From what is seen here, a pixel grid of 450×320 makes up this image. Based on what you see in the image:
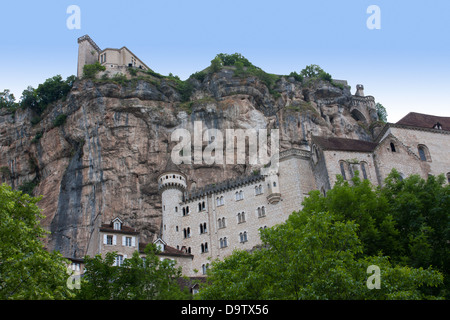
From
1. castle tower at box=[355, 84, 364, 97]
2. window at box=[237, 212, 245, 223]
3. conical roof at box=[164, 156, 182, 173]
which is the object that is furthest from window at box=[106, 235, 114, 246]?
castle tower at box=[355, 84, 364, 97]

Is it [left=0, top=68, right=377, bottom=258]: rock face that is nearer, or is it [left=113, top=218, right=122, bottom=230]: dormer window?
[left=113, top=218, right=122, bottom=230]: dormer window

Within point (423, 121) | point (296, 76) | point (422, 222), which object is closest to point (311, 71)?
point (296, 76)

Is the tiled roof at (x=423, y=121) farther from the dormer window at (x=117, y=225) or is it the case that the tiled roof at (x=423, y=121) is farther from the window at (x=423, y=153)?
the dormer window at (x=117, y=225)

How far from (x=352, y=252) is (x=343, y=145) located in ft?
105

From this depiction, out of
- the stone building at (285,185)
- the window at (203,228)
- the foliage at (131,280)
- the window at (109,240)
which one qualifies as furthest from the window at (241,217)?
the foliage at (131,280)

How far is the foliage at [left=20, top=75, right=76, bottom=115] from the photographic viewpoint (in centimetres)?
Answer: 8419

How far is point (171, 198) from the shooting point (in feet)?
217

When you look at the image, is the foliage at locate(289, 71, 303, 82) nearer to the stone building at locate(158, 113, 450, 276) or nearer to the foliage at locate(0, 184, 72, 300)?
the stone building at locate(158, 113, 450, 276)

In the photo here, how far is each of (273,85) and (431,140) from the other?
107 ft

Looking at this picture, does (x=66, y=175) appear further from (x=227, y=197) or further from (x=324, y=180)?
(x=324, y=180)

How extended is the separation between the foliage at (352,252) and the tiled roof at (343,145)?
1685 cm

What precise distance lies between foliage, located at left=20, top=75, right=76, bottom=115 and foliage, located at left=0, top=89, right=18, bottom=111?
2.76 meters

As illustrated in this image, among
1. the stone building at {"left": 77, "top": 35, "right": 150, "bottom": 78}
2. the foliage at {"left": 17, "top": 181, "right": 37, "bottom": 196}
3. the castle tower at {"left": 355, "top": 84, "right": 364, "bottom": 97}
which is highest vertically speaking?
the stone building at {"left": 77, "top": 35, "right": 150, "bottom": 78}

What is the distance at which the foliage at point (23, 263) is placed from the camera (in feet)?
78.0
